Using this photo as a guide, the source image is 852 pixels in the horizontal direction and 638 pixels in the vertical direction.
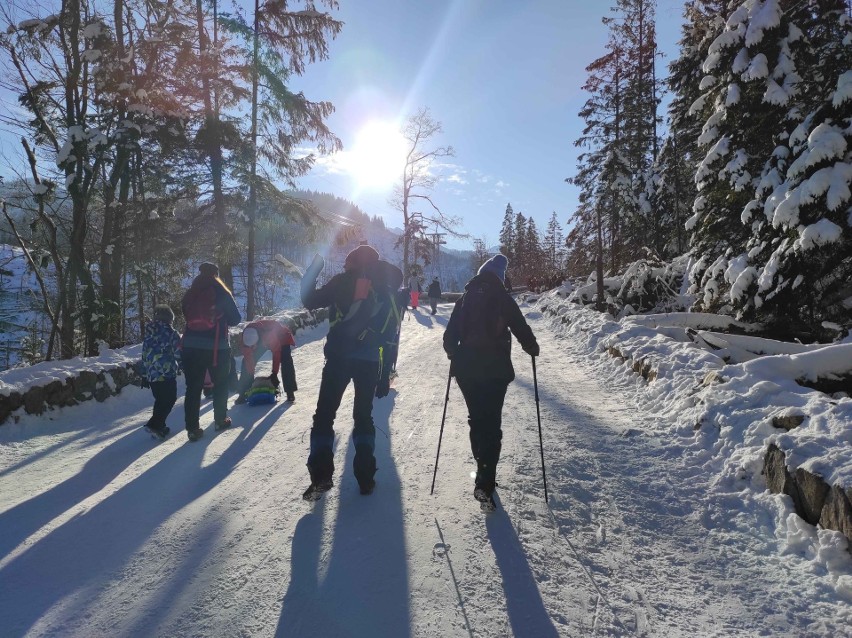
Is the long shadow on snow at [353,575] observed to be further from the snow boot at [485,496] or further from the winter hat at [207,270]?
the winter hat at [207,270]

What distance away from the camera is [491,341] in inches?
144

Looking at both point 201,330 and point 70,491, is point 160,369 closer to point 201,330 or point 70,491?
point 201,330

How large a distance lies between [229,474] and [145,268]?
11.6 m

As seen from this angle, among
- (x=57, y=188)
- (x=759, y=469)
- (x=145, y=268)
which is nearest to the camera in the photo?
(x=759, y=469)

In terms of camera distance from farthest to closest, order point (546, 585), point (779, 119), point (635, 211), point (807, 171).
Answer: point (635, 211), point (779, 119), point (807, 171), point (546, 585)

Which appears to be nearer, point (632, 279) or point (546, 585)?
point (546, 585)

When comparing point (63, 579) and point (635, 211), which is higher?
point (635, 211)

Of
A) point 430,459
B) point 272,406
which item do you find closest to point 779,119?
point 430,459

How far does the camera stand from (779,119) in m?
8.23

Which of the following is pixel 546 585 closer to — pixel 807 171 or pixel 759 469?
pixel 759 469

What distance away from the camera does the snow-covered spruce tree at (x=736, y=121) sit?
7996 mm

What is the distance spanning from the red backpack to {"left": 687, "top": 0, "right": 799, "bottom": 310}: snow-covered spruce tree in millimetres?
8353

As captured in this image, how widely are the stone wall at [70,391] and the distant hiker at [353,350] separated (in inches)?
181

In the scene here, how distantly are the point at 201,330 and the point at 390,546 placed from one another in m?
3.59
